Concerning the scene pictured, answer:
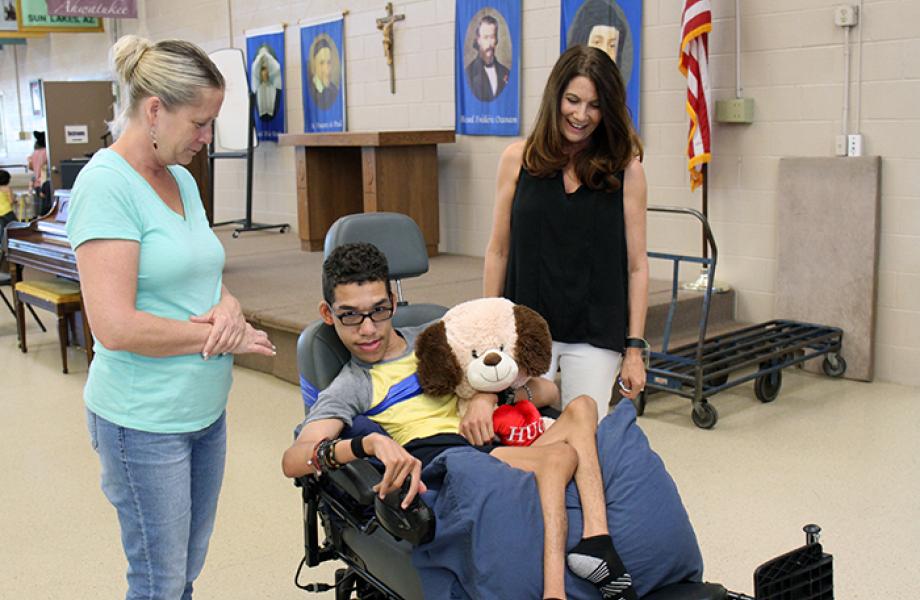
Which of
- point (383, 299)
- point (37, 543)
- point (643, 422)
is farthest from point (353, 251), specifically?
point (643, 422)

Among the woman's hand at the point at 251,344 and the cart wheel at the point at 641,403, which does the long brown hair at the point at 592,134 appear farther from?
the cart wheel at the point at 641,403

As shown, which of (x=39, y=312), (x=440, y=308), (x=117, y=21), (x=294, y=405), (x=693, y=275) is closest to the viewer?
(x=440, y=308)

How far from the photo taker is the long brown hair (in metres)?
2.48

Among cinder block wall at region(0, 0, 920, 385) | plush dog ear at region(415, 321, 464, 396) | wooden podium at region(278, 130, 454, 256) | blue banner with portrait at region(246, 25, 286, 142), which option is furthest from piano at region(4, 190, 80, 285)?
plush dog ear at region(415, 321, 464, 396)

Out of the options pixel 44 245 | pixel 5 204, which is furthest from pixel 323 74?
pixel 44 245

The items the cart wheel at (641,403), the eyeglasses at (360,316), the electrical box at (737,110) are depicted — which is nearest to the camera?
the eyeglasses at (360,316)

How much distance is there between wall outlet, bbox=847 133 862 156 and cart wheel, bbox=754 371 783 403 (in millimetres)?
1168

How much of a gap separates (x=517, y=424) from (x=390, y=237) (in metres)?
0.67

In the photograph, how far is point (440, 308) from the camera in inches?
104

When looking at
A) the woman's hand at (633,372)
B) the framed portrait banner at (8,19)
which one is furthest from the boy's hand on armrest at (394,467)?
the framed portrait banner at (8,19)

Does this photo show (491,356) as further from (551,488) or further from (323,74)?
(323,74)

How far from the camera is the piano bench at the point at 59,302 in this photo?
5539 millimetres

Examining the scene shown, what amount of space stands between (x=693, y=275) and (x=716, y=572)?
2.98 meters

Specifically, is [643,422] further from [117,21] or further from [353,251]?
[117,21]
